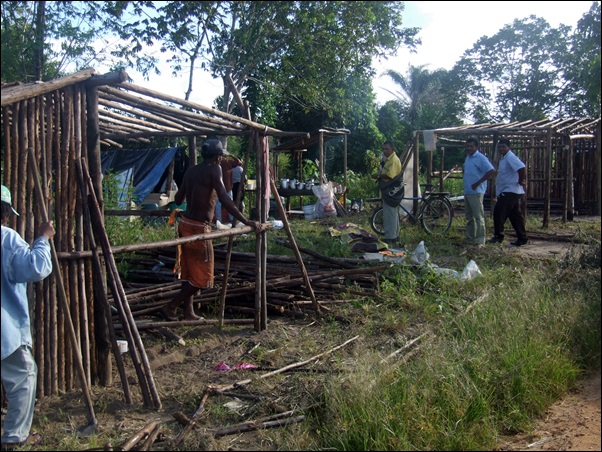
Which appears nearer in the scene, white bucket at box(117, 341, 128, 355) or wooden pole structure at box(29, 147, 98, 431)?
wooden pole structure at box(29, 147, 98, 431)

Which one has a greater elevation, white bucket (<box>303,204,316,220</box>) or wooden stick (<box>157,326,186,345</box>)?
white bucket (<box>303,204,316,220</box>)

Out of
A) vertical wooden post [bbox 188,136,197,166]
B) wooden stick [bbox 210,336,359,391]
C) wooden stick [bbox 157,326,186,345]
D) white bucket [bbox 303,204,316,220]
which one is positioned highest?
vertical wooden post [bbox 188,136,197,166]

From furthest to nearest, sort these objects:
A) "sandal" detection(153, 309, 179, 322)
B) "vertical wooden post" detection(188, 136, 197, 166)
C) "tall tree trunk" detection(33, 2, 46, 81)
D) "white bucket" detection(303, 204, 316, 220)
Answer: "white bucket" detection(303, 204, 316, 220) < "tall tree trunk" detection(33, 2, 46, 81) < "vertical wooden post" detection(188, 136, 197, 166) < "sandal" detection(153, 309, 179, 322)

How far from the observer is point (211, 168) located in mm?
6078

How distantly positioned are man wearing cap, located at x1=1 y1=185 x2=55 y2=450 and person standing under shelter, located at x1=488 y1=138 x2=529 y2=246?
347 inches

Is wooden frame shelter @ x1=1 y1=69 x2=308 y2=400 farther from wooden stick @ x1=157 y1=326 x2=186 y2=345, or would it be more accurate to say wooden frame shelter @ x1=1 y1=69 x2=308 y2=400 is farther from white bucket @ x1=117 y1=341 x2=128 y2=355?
wooden stick @ x1=157 y1=326 x2=186 y2=345

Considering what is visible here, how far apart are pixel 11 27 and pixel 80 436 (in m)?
10.8

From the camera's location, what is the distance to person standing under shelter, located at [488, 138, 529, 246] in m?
10.6

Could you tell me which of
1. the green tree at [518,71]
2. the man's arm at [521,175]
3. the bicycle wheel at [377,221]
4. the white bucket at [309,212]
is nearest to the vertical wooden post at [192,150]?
the bicycle wheel at [377,221]

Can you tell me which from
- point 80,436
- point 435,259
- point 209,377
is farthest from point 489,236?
point 80,436

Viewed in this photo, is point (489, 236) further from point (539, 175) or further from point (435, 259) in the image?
point (539, 175)

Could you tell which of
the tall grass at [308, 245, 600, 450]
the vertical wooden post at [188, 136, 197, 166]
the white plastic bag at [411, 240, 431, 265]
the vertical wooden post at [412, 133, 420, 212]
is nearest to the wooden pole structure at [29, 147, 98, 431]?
the tall grass at [308, 245, 600, 450]

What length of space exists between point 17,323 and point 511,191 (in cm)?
906

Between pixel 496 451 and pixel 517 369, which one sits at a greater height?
pixel 517 369
